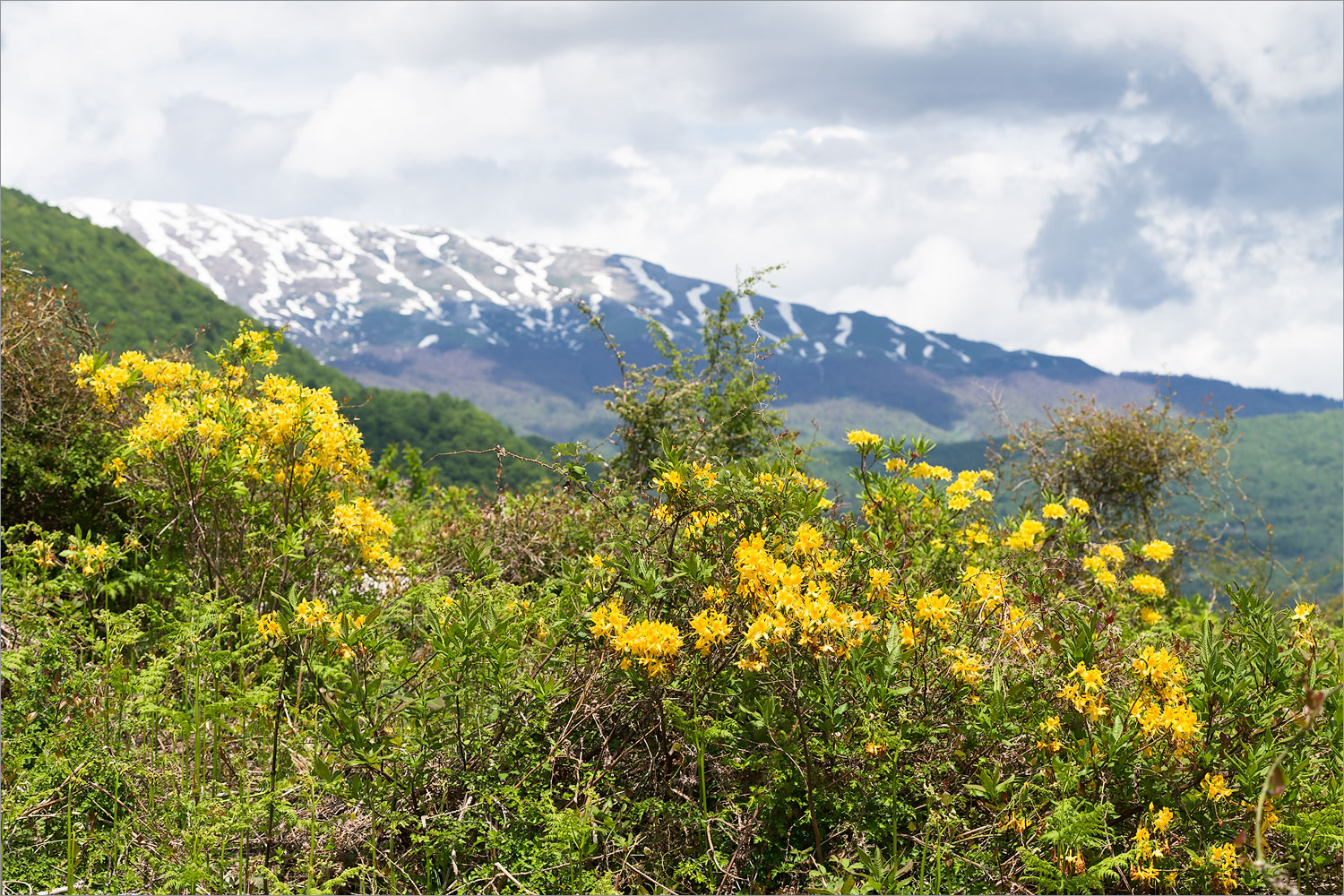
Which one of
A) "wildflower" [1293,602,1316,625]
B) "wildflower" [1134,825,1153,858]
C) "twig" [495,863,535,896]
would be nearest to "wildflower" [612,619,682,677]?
"twig" [495,863,535,896]

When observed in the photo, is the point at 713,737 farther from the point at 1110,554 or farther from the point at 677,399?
the point at 677,399

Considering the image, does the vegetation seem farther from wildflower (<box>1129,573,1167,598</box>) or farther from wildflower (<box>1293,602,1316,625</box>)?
wildflower (<box>1129,573,1167,598</box>)

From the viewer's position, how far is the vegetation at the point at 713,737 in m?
2.50

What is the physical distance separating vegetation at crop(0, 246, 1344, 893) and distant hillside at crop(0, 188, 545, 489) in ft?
122

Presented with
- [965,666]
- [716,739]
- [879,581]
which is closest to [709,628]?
[716,739]

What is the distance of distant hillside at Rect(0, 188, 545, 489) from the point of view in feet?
151

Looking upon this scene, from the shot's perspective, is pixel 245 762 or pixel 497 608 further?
pixel 245 762

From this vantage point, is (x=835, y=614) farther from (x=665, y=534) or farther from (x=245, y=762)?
(x=245, y=762)

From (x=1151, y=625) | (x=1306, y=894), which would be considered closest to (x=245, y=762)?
(x=1306, y=894)

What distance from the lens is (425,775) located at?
109 inches

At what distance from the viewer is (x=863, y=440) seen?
3307 mm

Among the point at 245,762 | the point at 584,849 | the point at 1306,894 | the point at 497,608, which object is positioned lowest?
the point at 245,762

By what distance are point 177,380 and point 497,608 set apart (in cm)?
261

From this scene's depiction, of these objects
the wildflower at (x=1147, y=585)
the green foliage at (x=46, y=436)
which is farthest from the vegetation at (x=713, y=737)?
the green foliage at (x=46, y=436)
